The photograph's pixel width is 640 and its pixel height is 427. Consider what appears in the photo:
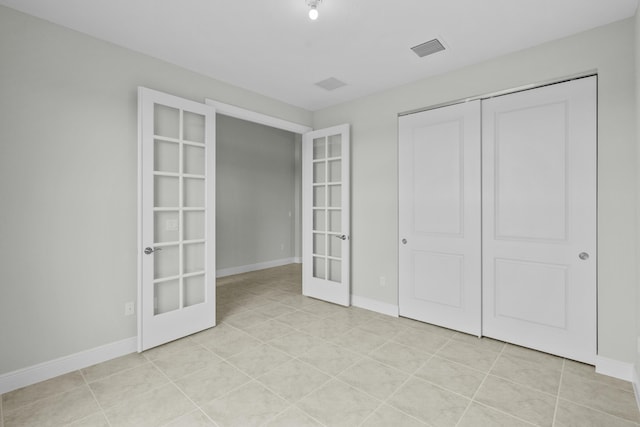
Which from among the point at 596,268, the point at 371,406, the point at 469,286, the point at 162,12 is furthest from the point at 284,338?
the point at 162,12

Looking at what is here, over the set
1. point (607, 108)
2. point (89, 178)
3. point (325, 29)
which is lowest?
point (89, 178)

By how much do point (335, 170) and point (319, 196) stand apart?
474 mm

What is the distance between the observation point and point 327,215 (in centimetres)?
438

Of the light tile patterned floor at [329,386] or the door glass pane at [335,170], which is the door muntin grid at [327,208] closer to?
the door glass pane at [335,170]

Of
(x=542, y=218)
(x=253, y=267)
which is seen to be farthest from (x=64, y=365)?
(x=542, y=218)

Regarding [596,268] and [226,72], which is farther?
[226,72]

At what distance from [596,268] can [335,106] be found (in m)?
3.40

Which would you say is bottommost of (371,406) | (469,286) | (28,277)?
(371,406)

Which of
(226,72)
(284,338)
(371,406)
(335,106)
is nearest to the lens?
(371,406)

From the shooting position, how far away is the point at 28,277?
2.31 m

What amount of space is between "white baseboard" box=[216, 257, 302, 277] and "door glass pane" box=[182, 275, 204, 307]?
253 centimetres

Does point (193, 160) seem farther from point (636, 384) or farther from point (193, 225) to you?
point (636, 384)

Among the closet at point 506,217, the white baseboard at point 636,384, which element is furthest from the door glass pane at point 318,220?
the white baseboard at point 636,384

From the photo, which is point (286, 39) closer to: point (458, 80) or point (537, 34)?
point (458, 80)
